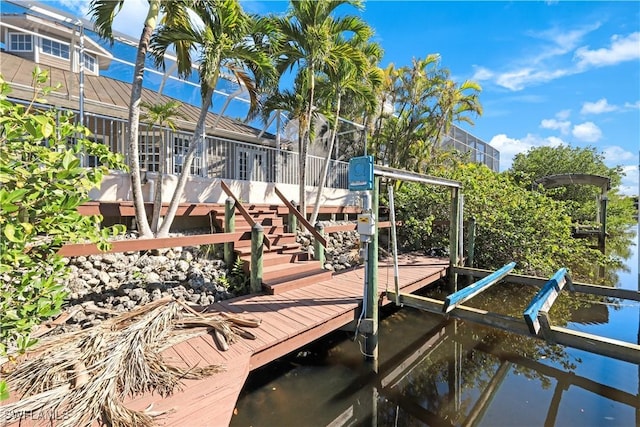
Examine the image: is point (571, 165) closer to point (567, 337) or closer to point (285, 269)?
point (567, 337)

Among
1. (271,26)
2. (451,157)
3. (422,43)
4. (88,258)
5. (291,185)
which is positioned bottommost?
(88,258)

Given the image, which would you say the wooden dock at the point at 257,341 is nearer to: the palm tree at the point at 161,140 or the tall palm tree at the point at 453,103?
the palm tree at the point at 161,140

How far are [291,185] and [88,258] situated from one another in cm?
620

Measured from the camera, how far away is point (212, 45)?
5.64m

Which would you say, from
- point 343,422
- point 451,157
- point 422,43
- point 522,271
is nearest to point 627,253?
point 451,157

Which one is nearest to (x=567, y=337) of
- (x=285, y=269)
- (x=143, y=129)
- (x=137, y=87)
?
(x=285, y=269)

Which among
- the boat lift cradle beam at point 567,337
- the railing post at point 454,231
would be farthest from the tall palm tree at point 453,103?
the boat lift cradle beam at point 567,337

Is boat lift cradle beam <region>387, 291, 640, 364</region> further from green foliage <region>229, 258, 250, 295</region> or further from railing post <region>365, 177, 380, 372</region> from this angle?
green foliage <region>229, 258, 250, 295</region>

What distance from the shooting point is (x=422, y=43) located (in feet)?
47.6

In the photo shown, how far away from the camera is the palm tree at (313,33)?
7.64m

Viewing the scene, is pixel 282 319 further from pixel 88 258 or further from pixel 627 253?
pixel 627 253

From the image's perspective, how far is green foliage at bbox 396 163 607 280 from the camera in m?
8.02

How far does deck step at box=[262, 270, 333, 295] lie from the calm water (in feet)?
3.30

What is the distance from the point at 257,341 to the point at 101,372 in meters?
1.44
